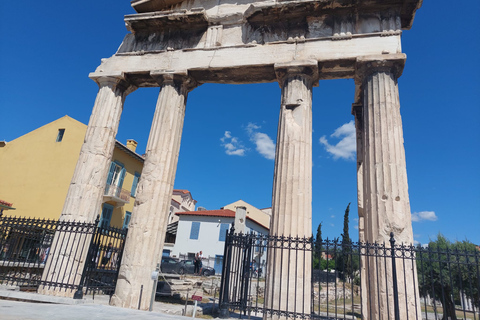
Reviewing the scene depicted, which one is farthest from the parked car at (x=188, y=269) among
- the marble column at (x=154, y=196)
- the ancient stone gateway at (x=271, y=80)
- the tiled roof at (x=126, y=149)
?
the marble column at (x=154, y=196)

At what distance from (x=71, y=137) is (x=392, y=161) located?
17400mm

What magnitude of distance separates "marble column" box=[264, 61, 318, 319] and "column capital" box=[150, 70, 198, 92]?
299 cm

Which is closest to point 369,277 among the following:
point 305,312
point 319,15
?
point 305,312

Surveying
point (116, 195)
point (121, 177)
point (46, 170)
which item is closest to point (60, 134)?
point (46, 170)

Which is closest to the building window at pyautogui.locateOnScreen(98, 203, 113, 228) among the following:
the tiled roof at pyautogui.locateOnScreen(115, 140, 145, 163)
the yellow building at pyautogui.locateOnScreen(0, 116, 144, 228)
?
the yellow building at pyautogui.locateOnScreen(0, 116, 144, 228)

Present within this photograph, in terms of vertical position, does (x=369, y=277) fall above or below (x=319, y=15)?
below

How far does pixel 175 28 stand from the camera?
435 inches

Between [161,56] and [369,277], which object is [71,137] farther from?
[369,277]

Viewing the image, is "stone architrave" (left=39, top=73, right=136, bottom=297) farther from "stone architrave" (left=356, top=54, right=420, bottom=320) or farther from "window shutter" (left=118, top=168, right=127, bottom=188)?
"window shutter" (left=118, top=168, right=127, bottom=188)

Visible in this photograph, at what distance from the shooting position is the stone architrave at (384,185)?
6484 millimetres

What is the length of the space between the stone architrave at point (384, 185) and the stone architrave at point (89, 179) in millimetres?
7300

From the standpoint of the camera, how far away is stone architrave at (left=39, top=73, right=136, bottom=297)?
28.2 feet

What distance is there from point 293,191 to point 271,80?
4213 mm

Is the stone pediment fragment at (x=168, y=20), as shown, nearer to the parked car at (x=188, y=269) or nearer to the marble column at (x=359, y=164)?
the marble column at (x=359, y=164)
